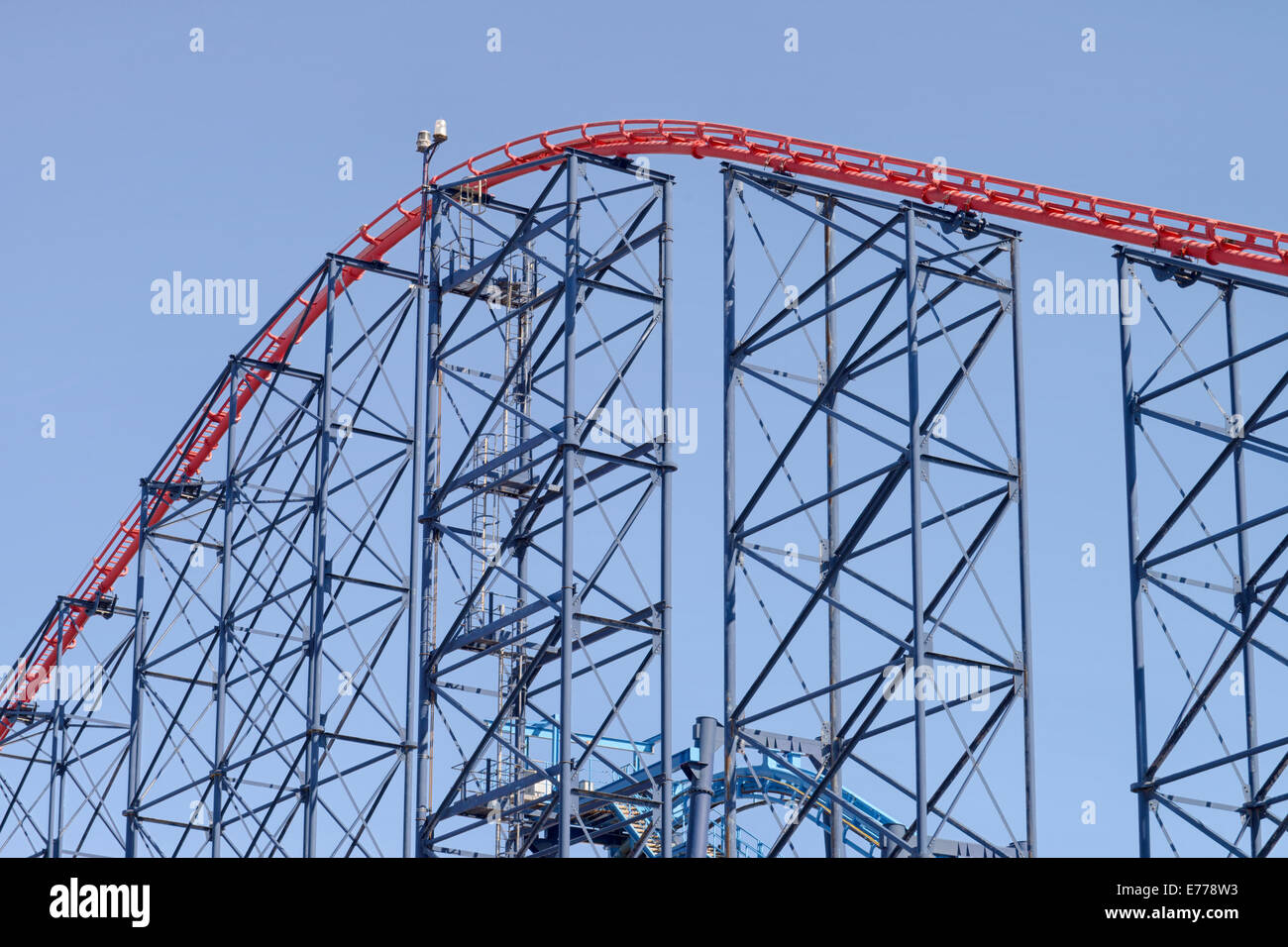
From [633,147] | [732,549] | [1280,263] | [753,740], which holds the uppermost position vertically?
[633,147]

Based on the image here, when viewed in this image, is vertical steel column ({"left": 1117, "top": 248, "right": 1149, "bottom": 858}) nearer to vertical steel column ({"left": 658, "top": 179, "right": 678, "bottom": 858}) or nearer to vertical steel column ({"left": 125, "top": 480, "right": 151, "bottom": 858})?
vertical steel column ({"left": 658, "top": 179, "right": 678, "bottom": 858})

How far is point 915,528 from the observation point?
2042 centimetres

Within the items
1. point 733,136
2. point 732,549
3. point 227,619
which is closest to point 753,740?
point 732,549

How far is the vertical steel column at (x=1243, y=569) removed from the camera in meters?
21.3

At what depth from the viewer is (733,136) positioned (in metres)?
27.0

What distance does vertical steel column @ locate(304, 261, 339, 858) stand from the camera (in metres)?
28.0

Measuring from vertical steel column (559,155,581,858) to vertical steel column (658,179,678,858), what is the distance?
1034 mm

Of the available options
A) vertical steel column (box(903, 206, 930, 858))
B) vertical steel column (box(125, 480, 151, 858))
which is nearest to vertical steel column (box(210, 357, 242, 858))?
vertical steel column (box(125, 480, 151, 858))

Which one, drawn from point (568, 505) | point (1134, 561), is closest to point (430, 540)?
point (568, 505)

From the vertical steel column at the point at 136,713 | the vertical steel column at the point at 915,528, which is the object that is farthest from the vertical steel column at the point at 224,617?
the vertical steel column at the point at 915,528
